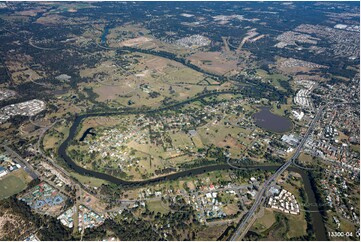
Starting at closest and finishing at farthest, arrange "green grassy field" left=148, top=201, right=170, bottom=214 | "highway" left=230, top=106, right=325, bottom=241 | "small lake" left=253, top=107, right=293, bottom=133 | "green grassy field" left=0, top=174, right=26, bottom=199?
1. "highway" left=230, top=106, right=325, bottom=241
2. "green grassy field" left=148, top=201, right=170, bottom=214
3. "green grassy field" left=0, top=174, right=26, bottom=199
4. "small lake" left=253, top=107, right=293, bottom=133

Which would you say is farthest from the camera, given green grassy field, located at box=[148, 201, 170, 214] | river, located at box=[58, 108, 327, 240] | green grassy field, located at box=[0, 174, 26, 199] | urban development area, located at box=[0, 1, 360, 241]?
green grassy field, located at box=[0, 174, 26, 199]

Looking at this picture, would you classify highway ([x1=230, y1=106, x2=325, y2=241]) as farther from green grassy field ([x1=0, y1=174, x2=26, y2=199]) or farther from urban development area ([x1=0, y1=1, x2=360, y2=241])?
green grassy field ([x1=0, y1=174, x2=26, y2=199])

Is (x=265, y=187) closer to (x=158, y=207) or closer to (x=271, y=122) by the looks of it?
(x=158, y=207)

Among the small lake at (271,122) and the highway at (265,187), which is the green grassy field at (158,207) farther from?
the small lake at (271,122)

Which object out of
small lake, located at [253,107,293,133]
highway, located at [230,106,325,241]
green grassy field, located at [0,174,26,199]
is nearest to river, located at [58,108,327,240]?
highway, located at [230,106,325,241]

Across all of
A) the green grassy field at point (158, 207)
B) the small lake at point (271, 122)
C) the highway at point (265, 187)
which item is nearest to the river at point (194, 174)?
the highway at point (265, 187)

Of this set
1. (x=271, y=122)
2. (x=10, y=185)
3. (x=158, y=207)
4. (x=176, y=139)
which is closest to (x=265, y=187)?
(x=158, y=207)
